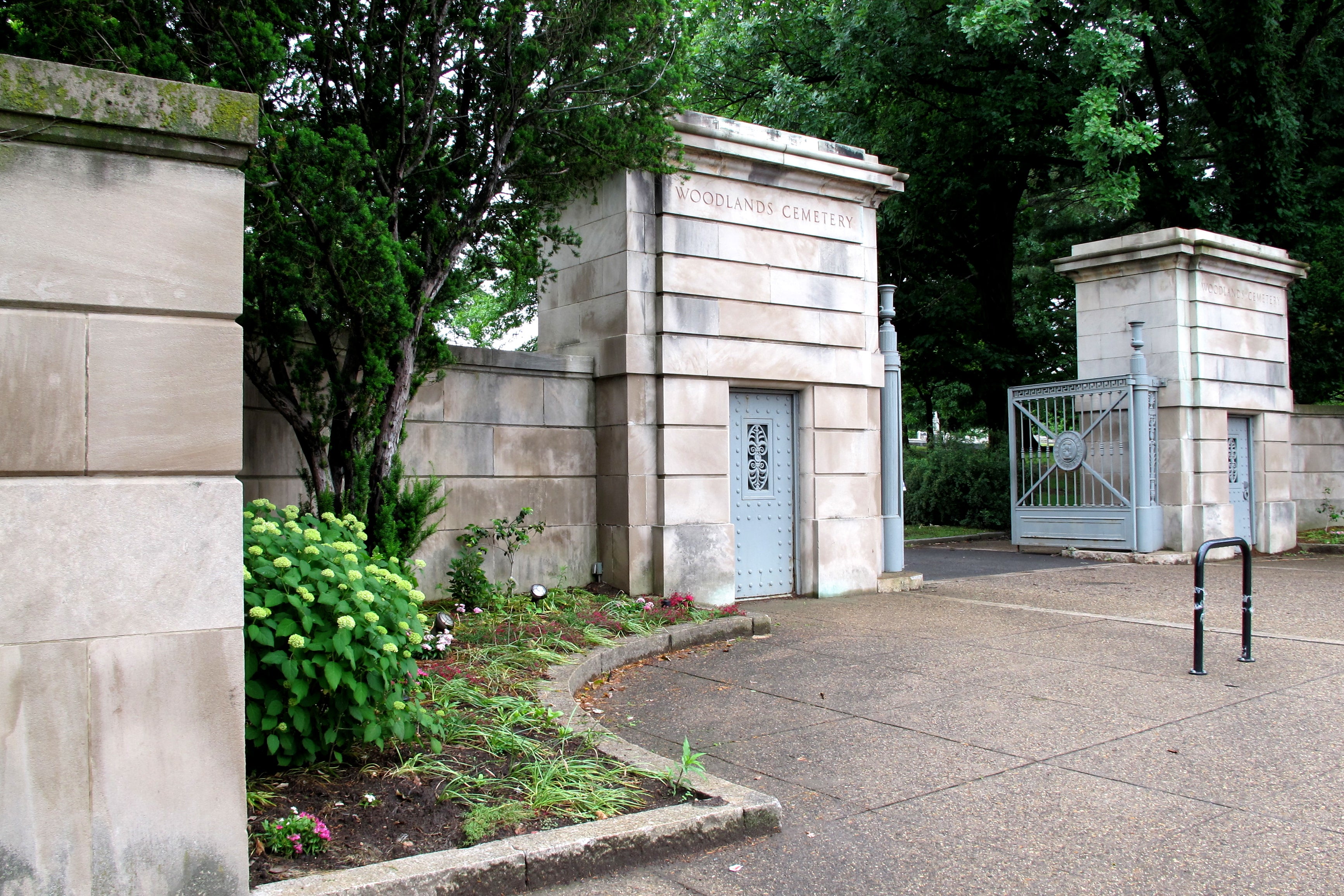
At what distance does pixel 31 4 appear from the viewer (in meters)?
5.73

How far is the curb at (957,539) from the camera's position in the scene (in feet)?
62.6

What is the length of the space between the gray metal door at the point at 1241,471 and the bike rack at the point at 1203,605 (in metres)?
9.54

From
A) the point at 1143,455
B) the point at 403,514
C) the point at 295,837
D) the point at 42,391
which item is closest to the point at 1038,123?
the point at 1143,455

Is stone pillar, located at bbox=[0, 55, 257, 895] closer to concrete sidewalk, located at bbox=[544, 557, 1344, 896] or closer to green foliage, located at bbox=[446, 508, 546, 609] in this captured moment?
concrete sidewalk, located at bbox=[544, 557, 1344, 896]

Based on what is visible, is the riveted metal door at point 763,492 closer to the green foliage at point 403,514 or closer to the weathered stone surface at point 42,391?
the green foliage at point 403,514

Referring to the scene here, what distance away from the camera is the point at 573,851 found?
3.75 m

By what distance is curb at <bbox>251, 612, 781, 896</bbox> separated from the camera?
3.39m

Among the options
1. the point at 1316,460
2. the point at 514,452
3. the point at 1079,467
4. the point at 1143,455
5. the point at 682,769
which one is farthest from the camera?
the point at 1316,460

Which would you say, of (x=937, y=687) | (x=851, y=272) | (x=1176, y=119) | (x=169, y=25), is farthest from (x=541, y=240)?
(x=1176, y=119)

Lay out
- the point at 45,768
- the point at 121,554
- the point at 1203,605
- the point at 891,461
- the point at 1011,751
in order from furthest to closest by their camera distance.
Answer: the point at 891,461 < the point at 1203,605 < the point at 1011,751 < the point at 121,554 < the point at 45,768

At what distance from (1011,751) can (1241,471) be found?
43.5ft

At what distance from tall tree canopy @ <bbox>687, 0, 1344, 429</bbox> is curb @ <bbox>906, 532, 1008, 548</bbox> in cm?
445

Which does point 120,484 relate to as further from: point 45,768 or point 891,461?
point 891,461

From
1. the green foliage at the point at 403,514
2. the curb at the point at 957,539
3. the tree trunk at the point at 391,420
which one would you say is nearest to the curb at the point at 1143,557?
the curb at the point at 957,539
